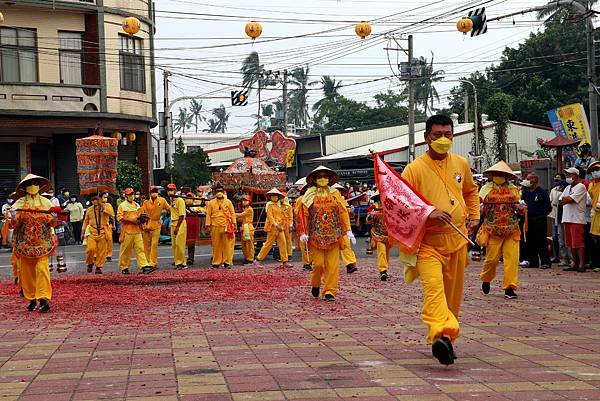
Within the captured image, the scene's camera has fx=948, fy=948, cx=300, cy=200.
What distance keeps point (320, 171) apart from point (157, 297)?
306cm

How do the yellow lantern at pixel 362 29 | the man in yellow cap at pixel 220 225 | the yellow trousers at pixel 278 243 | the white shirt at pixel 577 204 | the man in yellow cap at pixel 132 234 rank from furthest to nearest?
the yellow lantern at pixel 362 29, the yellow trousers at pixel 278 243, the man in yellow cap at pixel 220 225, the man in yellow cap at pixel 132 234, the white shirt at pixel 577 204

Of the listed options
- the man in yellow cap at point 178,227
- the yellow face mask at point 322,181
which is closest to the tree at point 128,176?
the man in yellow cap at point 178,227

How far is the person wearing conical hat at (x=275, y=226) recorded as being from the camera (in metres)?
20.6

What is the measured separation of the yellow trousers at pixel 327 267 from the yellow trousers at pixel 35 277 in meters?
3.58

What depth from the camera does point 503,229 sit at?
12.7 metres

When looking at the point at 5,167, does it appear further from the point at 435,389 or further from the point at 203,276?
the point at 435,389

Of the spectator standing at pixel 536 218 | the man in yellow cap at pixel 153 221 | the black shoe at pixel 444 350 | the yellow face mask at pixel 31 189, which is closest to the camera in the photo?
the black shoe at pixel 444 350

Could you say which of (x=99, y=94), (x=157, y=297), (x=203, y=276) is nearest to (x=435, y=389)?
(x=157, y=297)

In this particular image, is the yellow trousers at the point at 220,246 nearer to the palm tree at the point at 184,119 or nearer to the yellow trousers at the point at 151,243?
the yellow trousers at the point at 151,243

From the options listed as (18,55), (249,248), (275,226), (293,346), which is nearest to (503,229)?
(293,346)

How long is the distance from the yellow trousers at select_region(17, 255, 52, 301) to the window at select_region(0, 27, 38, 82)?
1987cm

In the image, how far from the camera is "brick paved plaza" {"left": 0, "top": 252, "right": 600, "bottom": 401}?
268 inches

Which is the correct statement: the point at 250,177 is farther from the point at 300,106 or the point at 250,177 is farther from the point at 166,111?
the point at 300,106

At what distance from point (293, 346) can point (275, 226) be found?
1179 cm
